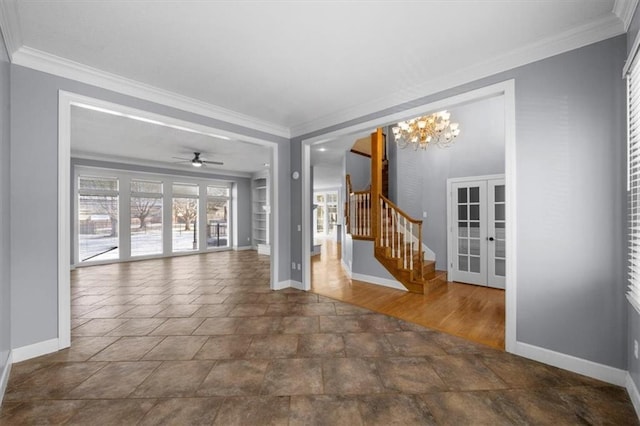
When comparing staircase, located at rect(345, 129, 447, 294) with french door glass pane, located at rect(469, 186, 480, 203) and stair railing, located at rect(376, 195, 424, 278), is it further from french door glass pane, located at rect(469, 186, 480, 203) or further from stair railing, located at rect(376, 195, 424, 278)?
french door glass pane, located at rect(469, 186, 480, 203)

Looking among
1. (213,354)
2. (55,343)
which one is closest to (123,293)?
(55,343)

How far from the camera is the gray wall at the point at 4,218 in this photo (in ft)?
6.70

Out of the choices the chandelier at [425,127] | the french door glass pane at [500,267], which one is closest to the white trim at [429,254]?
the french door glass pane at [500,267]

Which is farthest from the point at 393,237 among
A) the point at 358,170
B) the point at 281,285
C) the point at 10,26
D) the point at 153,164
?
the point at 153,164

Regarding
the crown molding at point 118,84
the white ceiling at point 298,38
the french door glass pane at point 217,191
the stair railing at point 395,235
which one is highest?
the white ceiling at point 298,38

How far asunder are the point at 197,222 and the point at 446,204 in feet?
25.1

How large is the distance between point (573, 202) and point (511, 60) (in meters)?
1.44

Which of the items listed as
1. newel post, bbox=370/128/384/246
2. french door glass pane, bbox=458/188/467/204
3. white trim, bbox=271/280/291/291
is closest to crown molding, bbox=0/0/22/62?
white trim, bbox=271/280/291/291

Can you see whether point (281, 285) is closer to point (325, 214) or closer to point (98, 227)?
point (98, 227)

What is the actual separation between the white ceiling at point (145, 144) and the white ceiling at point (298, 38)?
1.63 metres

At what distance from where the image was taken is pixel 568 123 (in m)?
2.23

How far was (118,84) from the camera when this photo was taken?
9.59 feet

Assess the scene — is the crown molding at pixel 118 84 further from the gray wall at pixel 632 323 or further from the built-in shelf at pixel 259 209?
the built-in shelf at pixel 259 209

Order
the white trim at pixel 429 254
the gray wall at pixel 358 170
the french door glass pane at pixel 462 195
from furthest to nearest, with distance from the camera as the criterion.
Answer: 1. the gray wall at pixel 358 170
2. the white trim at pixel 429 254
3. the french door glass pane at pixel 462 195
